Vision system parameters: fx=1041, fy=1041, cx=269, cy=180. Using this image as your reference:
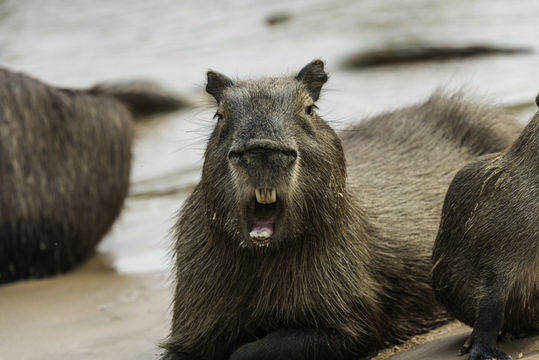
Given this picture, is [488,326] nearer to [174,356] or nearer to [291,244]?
[291,244]

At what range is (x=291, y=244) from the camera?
4.00 m

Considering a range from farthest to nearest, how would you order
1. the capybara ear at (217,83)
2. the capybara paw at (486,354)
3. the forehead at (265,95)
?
the capybara ear at (217,83), the forehead at (265,95), the capybara paw at (486,354)

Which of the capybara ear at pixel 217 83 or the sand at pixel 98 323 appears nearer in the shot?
the capybara ear at pixel 217 83

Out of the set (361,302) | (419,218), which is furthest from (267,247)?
(419,218)

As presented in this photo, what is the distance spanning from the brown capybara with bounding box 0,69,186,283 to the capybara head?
2824 millimetres

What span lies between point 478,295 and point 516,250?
23 centimetres

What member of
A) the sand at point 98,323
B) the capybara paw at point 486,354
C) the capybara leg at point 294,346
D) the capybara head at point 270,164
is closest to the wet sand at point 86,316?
the sand at point 98,323

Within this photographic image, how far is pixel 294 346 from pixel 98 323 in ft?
5.58

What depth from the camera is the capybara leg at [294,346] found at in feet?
13.4

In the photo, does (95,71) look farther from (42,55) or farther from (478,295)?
(478,295)

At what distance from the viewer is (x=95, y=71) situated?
44.9ft

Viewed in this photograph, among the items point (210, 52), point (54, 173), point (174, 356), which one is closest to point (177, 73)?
point (210, 52)

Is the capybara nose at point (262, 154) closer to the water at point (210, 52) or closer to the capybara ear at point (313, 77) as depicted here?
the capybara ear at point (313, 77)

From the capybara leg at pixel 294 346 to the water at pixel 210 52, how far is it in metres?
→ 2.50
